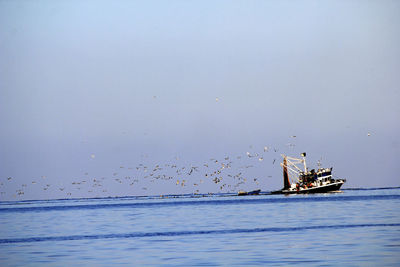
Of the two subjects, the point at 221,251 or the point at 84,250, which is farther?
the point at 84,250

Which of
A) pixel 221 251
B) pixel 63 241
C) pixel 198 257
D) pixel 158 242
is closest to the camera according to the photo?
pixel 198 257

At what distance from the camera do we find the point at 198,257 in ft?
161

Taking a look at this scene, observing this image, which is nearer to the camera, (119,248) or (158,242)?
(119,248)

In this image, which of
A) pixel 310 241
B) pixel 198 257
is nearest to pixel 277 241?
pixel 310 241

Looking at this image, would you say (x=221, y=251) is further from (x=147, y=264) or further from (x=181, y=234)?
(x=181, y=234)

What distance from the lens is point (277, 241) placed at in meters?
59.2

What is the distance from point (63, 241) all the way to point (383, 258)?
34.8 metres

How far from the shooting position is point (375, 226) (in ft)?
233

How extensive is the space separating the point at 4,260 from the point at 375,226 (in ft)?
119

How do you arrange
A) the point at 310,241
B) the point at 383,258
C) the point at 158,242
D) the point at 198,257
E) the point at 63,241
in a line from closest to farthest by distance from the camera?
the point at 383,258
the point at 198,257
the point at 310,241
the point at 158,242
the point at 63,241

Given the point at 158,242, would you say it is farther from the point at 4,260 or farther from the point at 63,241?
the point at 4,260

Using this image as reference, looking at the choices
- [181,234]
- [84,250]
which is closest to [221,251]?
[84,250]

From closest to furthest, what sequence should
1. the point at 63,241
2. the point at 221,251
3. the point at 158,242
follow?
the point at 221,251, the point at 158,242, the point at 63,241

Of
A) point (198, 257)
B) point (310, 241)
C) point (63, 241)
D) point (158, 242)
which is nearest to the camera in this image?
point (198, 257)
